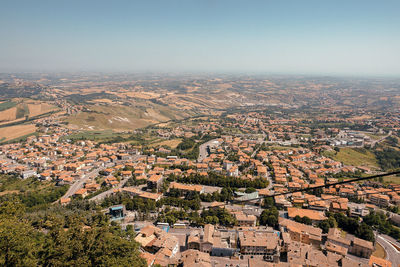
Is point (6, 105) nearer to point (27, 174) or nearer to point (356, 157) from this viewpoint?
point (27, 174)

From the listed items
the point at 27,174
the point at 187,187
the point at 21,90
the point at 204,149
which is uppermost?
the point at 21,90

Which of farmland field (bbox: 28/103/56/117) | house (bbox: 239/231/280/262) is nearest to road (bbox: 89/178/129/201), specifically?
house (bbox: 239/231/280/262)

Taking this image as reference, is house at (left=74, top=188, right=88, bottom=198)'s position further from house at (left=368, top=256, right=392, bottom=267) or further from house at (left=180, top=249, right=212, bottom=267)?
house at (left=368, top=256, right=392, bottom=267)

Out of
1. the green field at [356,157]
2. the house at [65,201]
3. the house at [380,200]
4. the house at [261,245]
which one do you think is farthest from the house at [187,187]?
the green field at [356,157]

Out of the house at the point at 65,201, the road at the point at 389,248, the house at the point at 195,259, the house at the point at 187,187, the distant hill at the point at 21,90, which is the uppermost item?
the distant hill at the point at 21,90

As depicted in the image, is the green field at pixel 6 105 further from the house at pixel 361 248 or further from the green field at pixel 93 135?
the house at pixel 361 248

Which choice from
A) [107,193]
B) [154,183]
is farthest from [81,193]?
[154,183]
